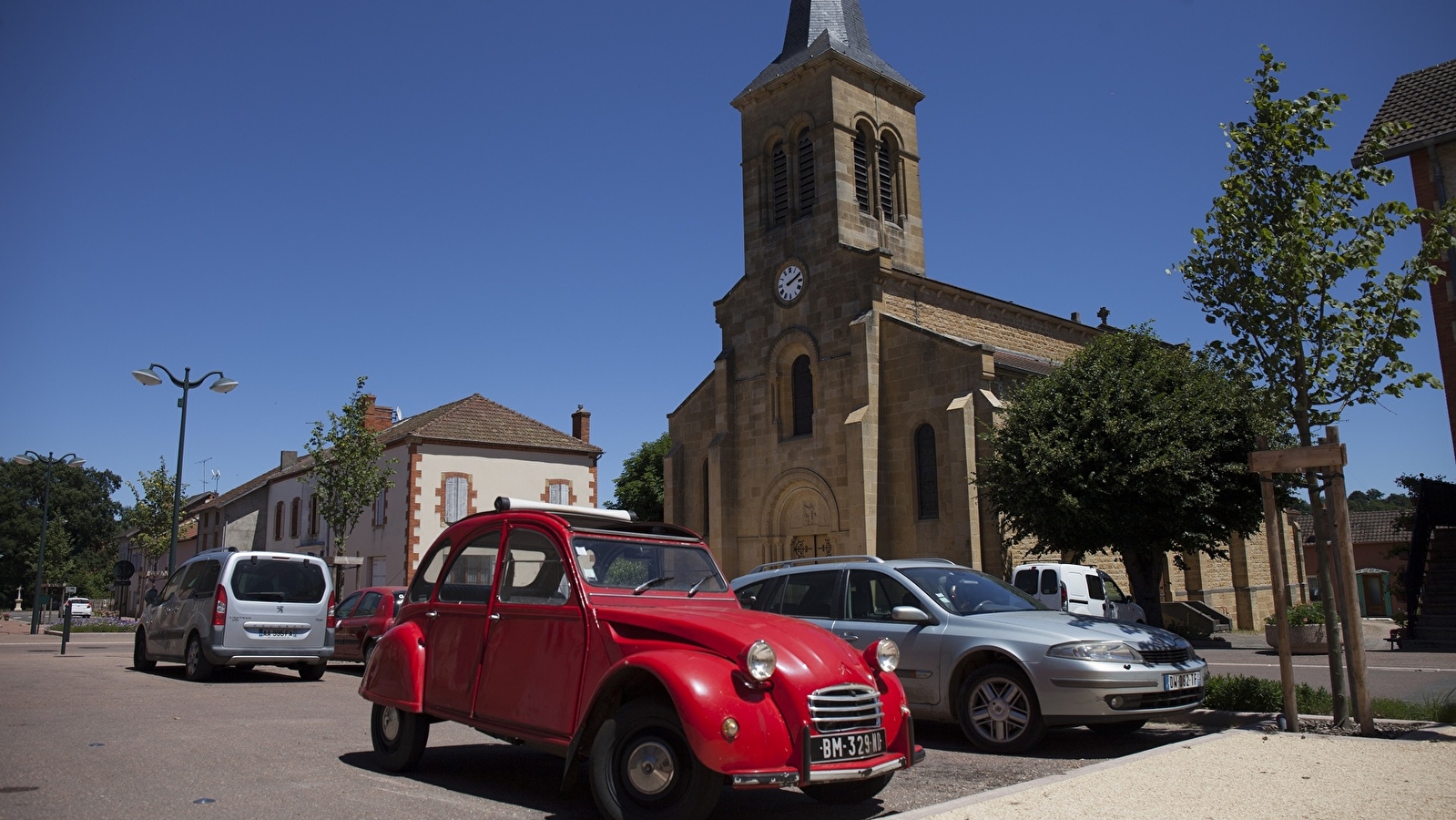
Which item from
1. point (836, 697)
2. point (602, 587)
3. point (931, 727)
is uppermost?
point (602, 587)

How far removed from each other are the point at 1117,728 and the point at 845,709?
4.82 meters

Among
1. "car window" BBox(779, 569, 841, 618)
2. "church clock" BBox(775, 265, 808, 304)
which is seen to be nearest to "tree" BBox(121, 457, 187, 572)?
"church clock" BBox(775, 265, 808, 304)

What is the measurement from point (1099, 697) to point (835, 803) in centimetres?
267

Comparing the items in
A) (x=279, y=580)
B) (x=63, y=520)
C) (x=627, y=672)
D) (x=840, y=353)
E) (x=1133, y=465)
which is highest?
(x=840, y=353)

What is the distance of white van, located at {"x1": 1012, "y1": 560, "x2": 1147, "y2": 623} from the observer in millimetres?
17422

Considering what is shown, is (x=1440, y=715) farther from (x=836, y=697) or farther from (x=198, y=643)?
(x=198, y=643)

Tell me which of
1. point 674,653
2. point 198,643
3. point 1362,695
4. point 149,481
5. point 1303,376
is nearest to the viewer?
point 674,653

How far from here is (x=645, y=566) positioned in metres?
6.03

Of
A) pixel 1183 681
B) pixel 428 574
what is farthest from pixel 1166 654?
pixel 428 574

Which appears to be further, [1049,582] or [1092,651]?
[1049,582]

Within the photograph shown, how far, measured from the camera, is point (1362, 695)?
7539 millimetres

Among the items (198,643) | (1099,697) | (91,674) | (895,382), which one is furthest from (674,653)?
(895,382)

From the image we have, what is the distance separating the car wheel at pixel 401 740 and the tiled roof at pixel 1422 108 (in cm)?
1546

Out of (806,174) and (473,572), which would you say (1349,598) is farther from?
(806,174)
